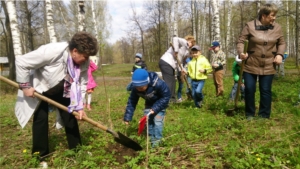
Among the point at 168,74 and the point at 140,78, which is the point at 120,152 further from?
the point at 168,74

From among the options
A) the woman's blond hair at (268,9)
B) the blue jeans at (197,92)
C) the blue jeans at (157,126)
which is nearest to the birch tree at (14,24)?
the blue jeans at (197,92)

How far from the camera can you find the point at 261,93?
4.29 m

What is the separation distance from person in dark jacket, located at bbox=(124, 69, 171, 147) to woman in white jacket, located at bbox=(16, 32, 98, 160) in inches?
28.9

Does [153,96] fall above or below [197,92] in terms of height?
above

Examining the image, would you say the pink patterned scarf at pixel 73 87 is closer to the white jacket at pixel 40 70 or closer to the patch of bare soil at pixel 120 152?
the white jacket at pixel 40 70

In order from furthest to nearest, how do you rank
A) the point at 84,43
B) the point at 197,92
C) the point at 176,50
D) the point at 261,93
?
the point at 176,50
the point at 197,92
the point at 261,93
the point at 84,43

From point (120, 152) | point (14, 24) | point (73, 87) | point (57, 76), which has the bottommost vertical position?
point (120, 152)

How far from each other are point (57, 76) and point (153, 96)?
1.39 meters

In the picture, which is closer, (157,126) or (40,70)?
(40,70)

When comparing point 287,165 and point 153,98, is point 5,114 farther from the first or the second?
point 287,165

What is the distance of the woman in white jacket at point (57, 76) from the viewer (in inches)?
112

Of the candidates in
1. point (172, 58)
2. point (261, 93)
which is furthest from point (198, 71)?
point (261, 93)

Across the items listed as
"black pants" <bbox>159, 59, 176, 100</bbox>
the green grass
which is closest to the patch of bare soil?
the green grass

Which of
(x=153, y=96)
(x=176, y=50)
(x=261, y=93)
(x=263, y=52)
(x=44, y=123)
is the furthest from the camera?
→ (x=176, y=50)
